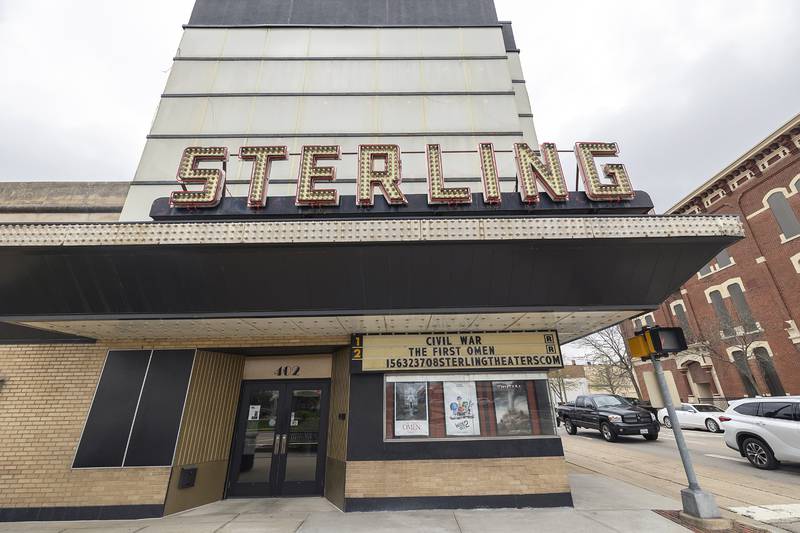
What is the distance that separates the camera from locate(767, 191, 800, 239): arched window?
22.6m

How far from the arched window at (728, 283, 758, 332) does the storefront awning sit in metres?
25.3

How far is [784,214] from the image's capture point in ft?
76.0

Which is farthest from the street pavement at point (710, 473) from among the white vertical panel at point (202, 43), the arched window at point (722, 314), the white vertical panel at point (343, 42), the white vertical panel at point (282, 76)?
the white vertical panel at point (202, 43)

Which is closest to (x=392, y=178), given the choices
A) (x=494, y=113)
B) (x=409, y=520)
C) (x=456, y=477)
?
(x=494, y=113)

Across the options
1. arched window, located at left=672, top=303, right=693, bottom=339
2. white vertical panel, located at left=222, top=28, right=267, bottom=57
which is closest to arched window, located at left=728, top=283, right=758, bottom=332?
arched window, located at left=672, top=303, right=693, bottom=339

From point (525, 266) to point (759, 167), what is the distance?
97.7 ft

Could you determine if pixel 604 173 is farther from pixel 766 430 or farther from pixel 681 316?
pixel 681 316

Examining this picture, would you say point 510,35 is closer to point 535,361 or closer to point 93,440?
point 535,361

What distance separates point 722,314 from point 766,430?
829 inches

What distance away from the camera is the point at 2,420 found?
25.4 ft

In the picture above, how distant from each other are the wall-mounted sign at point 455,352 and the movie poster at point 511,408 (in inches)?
19.3

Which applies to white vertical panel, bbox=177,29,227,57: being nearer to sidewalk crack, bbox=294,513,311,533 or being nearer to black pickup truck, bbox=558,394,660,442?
sidewalk crack, bbox=294,513,311,533

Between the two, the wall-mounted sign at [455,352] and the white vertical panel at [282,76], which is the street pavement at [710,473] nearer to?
the wall-mounted sign at [455,352]

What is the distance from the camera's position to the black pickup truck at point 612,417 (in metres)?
15.6
